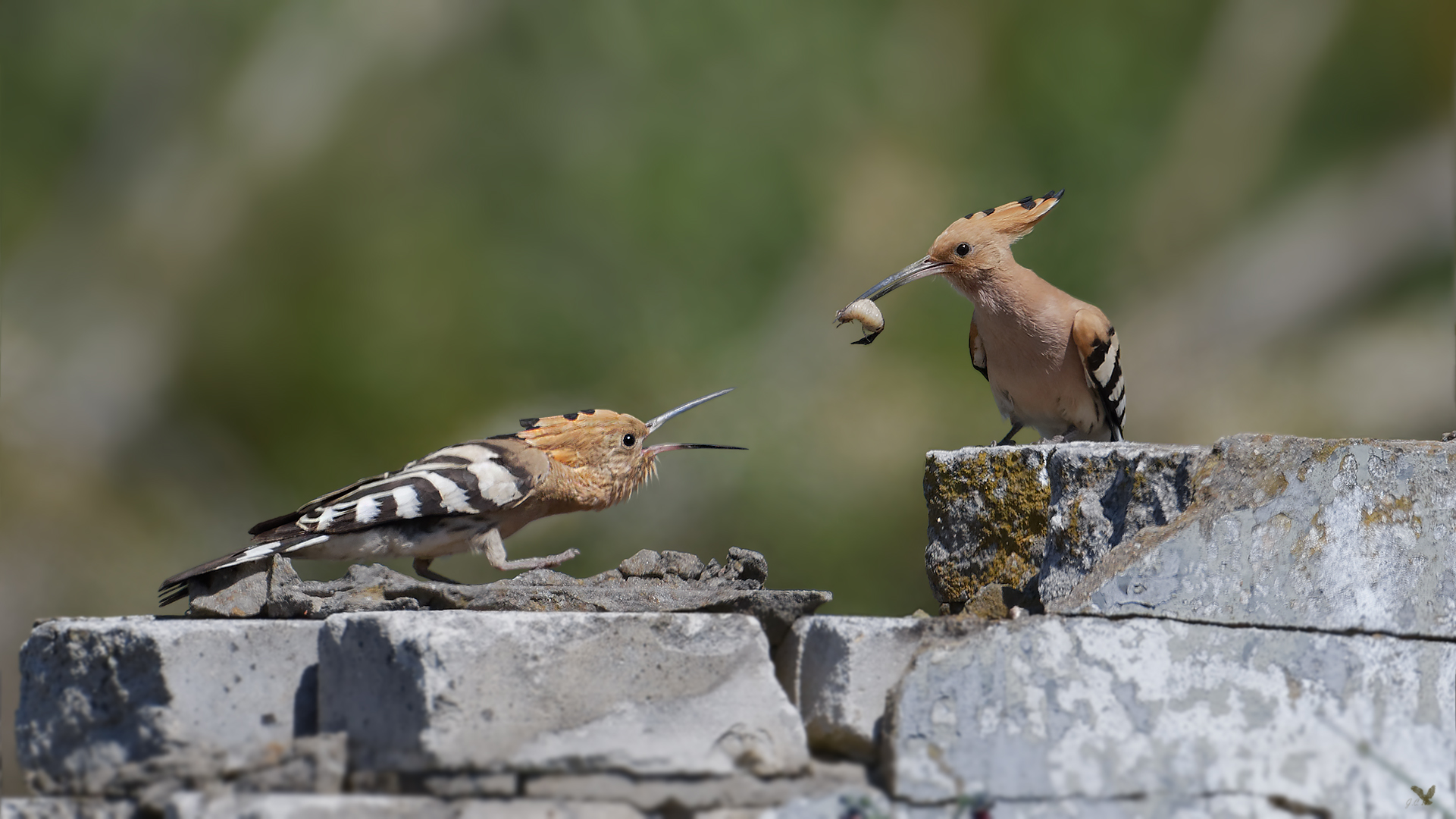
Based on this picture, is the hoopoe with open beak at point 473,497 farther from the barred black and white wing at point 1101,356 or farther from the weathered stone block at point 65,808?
the barred black and white wing at point 1101,356

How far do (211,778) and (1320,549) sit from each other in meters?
2.62

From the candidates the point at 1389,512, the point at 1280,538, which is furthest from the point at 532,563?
the point at 1389,512

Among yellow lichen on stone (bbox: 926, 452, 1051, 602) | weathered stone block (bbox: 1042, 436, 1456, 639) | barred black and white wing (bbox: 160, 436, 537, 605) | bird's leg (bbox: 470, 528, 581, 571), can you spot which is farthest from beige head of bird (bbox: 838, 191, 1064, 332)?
weathered stone block (bbox: 1042, 436, 1456, 639)

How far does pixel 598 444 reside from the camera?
5023 millimetres

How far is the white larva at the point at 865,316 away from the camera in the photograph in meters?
4.80

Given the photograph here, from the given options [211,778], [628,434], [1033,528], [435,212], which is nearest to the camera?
[211,778]

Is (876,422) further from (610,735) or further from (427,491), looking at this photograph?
(610,735)

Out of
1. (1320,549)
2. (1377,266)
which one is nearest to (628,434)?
(1320,549)

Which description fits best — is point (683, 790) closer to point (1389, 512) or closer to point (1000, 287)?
point (1389, 512)

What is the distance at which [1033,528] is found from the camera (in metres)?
3.84

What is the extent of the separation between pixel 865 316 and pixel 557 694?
85.7 inches

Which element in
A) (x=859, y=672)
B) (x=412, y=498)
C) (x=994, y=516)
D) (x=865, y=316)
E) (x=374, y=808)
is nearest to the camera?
(x=374, y=808)

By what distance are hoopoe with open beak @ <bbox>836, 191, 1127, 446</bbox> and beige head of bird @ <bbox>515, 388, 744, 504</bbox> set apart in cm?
94

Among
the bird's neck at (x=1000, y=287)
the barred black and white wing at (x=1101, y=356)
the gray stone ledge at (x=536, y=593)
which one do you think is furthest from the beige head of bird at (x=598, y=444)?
the barred black and white wing at (x=1101, y=356)
